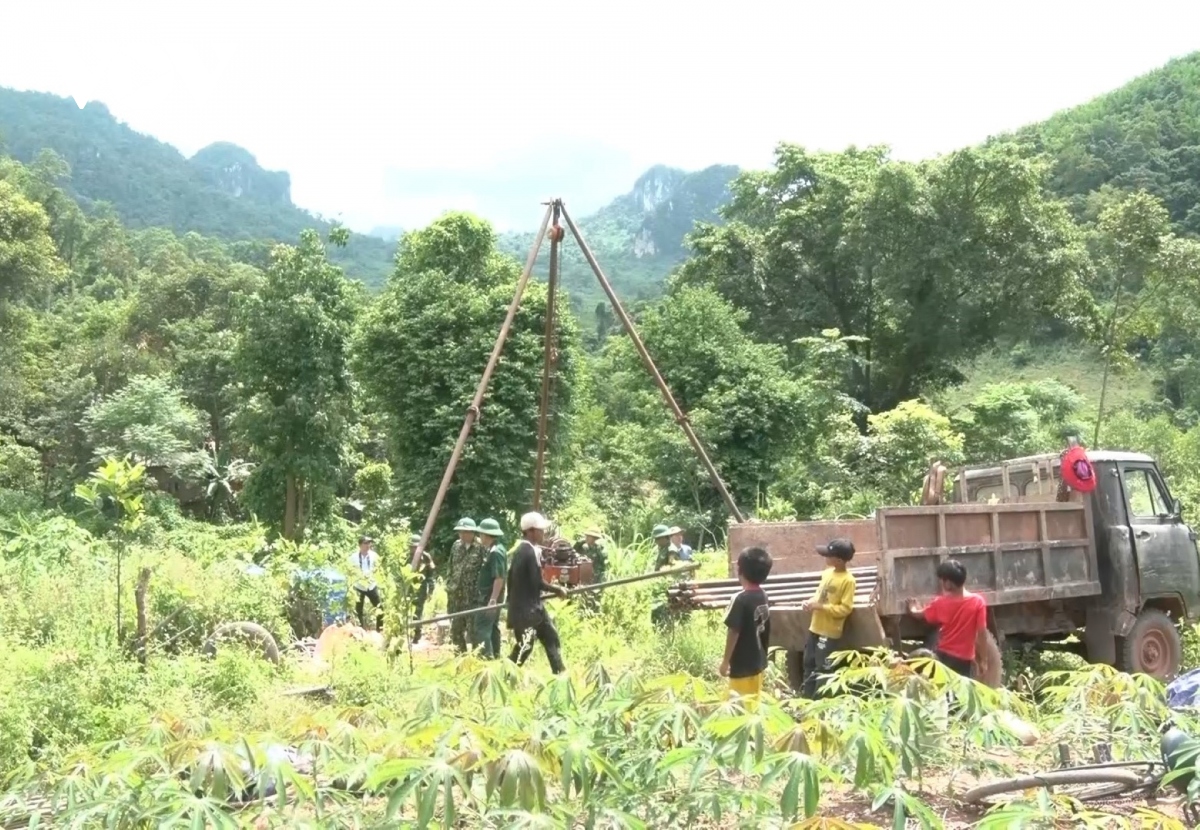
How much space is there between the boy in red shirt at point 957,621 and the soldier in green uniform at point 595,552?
592 centimetres

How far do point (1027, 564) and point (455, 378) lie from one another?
11.3 metres

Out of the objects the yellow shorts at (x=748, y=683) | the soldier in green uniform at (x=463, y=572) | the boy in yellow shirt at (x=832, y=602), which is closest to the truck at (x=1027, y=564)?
the boy in yellow shirt at (x=832, y=602)

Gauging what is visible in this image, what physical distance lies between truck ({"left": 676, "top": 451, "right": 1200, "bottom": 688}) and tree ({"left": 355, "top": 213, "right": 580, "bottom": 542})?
28.3 ft

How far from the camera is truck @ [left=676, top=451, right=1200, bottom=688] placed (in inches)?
279

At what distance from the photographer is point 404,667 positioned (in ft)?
24.7

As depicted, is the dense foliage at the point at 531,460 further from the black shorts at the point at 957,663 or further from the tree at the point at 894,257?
the black shorts at the point at 957,663

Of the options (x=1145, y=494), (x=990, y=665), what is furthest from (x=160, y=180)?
(x=990, y=665)

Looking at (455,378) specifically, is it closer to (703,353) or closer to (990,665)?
(703,353)

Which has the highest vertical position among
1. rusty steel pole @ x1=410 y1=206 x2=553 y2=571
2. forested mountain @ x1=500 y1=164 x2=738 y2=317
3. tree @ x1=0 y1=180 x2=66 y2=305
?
forested mountain @ x1=500 y1=164 x2=738 y2=317

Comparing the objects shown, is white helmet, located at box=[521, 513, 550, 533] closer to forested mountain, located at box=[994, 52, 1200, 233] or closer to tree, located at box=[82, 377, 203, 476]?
tree, located at box=[82, 377, 203, 476]

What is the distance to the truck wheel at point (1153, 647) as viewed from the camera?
8531 mm

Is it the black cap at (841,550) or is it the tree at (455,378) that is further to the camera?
the tree at (455,378)

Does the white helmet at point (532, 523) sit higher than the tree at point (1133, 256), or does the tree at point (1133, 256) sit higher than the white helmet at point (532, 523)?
the tree at point (1133, 256)

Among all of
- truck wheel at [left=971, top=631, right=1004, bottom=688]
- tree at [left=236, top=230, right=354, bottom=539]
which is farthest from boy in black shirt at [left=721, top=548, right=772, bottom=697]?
tree at [left=236, top=230, right=354, bottom=539]
